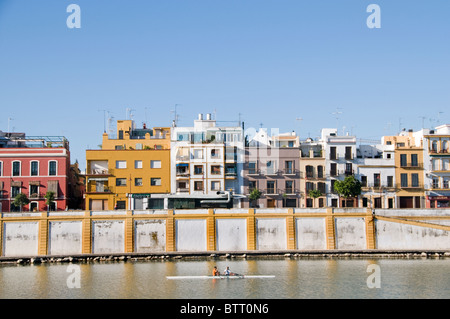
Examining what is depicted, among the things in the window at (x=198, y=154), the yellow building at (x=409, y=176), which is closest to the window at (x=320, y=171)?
the yellow building at (x=409, y=176)

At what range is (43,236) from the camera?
72.0 metres

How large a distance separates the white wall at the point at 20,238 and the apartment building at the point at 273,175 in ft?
101

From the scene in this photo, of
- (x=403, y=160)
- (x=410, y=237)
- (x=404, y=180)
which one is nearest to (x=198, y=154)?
(x=403, y=160)

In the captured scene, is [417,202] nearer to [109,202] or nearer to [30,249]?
[109,202]

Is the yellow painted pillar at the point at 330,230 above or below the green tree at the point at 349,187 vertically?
below

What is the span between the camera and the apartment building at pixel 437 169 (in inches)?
3588

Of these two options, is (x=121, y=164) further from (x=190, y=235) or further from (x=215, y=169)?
(x=190, y=235)

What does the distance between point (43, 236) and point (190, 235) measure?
16.6 metres

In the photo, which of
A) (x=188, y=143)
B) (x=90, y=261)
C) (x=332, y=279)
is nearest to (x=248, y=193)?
(x=188, y=143)

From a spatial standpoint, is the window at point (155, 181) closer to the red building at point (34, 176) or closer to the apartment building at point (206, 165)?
the apartment building at point (206, 165)

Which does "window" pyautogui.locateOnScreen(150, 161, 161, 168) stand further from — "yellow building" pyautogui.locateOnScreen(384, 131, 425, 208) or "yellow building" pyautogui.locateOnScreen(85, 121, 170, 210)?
"yellow building" pyautogui.locateOnScreen(384, 131, 425, 208)

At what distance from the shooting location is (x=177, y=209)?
74.7 meters
